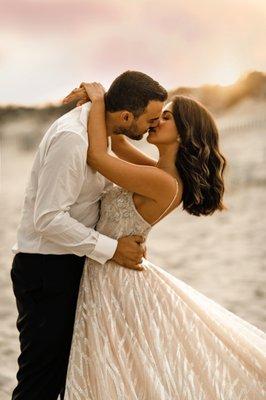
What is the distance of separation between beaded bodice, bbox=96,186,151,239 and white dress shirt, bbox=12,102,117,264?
0.07 m

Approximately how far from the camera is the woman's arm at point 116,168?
2398 millimetres

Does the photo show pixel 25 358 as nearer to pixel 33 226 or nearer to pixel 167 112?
pixel 33 226

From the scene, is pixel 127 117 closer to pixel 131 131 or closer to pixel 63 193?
pixel 131 131

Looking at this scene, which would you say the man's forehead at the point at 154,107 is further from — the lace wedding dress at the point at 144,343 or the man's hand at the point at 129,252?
the man's hand at the point at 129,252

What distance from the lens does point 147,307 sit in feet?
8.34

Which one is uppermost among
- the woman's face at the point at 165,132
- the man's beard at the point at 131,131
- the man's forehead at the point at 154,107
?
the man's forehead at the point at 154,107

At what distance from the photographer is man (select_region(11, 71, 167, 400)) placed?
7.72ft

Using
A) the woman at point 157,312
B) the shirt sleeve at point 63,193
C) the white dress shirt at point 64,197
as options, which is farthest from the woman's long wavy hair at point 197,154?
the shirt sleeve at point 63,193

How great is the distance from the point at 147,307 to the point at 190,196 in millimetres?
463

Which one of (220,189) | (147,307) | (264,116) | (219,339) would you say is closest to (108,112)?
(220,189)

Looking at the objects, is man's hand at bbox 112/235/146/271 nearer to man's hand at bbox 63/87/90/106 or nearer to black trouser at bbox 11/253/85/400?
black trouser at bbox 11/253/85/400

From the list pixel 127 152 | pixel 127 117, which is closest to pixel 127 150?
pixel 127 152

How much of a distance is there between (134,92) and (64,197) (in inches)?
17.5

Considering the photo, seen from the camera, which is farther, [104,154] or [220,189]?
[220,189]
